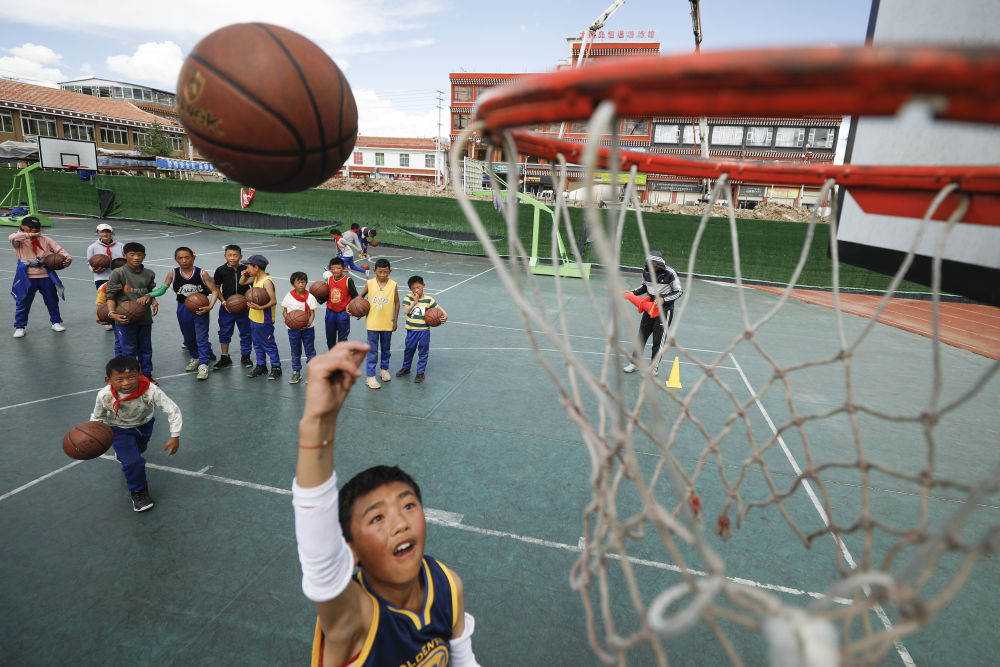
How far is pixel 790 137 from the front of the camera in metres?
39.7

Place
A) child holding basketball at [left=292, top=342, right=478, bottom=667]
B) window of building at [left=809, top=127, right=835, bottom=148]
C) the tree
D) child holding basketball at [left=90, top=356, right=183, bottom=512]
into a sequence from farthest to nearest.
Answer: the tree < window of building at [left=809, top=127, right=835, bottom=148] < child holding basketball at [left=90, top=356, right=183, bottom=512] < child holding basketball at [left=292, top=342, right=478, bottom=667]

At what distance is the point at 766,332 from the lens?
10.1 m

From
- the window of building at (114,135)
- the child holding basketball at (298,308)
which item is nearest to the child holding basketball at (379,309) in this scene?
the child holding basketball at (298,308)

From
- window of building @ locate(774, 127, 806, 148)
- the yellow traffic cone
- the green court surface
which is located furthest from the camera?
window of building @ locate(774, 127, 806, 148)

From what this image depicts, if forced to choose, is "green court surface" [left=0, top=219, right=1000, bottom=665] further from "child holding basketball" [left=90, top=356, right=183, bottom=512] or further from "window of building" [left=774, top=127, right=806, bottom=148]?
"window of building" [left=774, top=127, right=806, bottom=148]

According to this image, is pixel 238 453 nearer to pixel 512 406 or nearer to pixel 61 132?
pixel 512 406

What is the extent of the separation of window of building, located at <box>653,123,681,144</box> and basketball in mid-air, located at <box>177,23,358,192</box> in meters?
43.8

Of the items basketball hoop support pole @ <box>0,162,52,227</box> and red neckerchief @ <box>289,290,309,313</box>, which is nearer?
red neckerchief @ <box>289,290,309,313</box>

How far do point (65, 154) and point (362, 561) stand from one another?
32766 mm

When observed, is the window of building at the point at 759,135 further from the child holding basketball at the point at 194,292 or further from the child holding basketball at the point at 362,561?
the child holding basketball at the point at 362,561

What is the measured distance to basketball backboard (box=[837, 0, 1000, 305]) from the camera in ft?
6.83

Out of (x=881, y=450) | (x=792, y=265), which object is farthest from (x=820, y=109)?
(x=792, y=265)

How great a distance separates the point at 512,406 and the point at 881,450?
3.92 metres

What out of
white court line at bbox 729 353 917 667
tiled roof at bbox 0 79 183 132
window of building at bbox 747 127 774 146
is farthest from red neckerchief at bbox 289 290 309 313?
tiled roof at bbox 0 79 183 132
